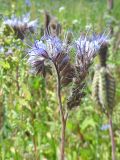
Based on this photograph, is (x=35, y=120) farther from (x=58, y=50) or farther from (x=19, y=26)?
(x=58, y=50)

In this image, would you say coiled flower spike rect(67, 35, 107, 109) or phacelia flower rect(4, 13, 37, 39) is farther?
phacelia flower rect(4, 13, 37, 39)

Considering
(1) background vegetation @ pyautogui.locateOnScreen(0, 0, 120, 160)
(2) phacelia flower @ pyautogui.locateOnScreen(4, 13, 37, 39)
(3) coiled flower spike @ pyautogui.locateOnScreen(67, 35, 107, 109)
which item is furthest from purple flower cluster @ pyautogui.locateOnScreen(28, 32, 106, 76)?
(2) phacelia flower @ pyautogui.locateOnScreen(4, 13, 37, 39)

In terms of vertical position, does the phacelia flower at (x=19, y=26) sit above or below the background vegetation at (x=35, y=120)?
above

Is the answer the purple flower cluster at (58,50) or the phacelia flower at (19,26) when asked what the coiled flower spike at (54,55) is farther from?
the phacelia flower at (19,26)

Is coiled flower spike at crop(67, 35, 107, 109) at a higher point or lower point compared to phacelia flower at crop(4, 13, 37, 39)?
lower

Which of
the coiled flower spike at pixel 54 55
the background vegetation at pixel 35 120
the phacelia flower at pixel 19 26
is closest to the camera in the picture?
the coiled flower spike at pixel 54 55

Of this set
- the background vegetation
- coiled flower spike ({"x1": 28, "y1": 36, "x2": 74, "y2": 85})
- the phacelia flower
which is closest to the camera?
coiled flower spike ({"x1": 28, "y1": 36, "x2": 74, "y2": 85})

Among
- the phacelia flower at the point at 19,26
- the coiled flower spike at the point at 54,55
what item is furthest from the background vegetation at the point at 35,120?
the coiled flower spike at the point at 54,55

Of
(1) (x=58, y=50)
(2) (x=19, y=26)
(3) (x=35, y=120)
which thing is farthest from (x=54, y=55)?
(2) (x=19, y=26)

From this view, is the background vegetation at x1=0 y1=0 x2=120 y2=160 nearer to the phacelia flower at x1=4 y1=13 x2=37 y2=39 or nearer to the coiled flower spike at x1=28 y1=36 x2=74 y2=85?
the phacelia flower at x1=4 y1=13 x2=37 y2=39

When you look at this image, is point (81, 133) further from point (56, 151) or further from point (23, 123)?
point (23, 123)

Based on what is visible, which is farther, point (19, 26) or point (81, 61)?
point (19, 26)
